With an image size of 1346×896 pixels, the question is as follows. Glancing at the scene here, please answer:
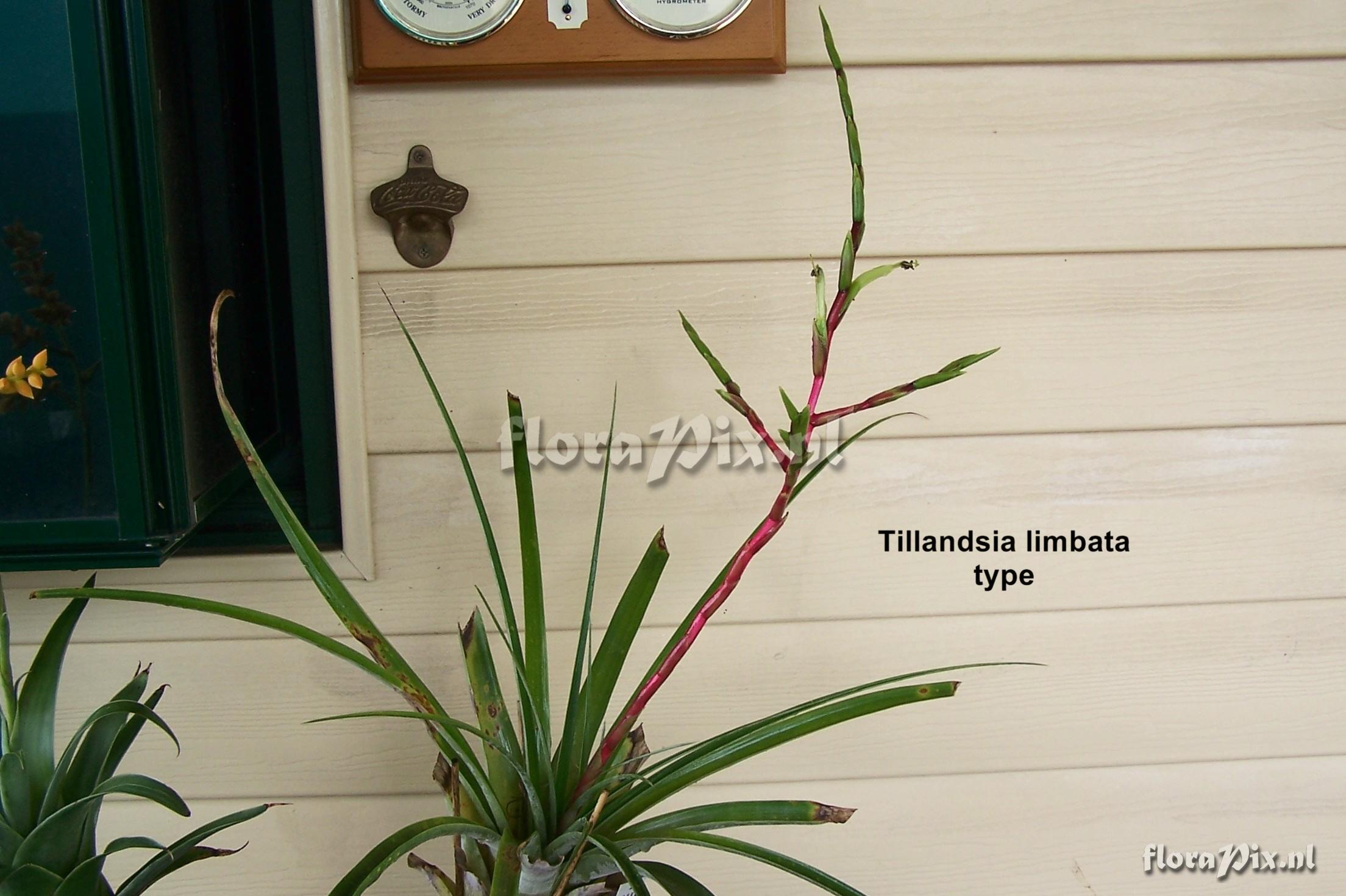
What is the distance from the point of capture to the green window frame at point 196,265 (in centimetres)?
64

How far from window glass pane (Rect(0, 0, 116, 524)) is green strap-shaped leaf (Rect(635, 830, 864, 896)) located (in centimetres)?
48

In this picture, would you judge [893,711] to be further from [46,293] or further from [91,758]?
[46,293]

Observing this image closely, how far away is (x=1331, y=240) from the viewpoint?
35.3 inches

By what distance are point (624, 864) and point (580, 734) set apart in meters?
0.12

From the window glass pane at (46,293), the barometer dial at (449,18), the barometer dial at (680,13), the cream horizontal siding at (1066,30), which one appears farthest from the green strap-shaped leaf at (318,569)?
the cream horizontal siding at (1066,30)

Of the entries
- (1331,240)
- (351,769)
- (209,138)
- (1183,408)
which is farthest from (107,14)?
(1331,240)

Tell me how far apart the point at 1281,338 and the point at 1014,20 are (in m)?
0.42

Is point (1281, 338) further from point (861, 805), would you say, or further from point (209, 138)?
point (209, 138)

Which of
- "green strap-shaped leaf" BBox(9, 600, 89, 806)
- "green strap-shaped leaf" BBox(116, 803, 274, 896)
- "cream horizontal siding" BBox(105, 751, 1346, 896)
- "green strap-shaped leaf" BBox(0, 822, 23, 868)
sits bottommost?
"cream horizontal siding" BBox(105, 751, 1346, 896)

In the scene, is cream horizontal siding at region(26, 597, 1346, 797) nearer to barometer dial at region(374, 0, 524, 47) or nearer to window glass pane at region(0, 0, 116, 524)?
window glass pane at region(0, 0, 116, 524)

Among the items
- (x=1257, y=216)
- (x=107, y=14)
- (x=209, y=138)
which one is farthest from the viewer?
(x=1257, y=216)

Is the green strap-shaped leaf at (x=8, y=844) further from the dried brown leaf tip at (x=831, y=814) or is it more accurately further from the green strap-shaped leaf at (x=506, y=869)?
the dried brown leaf tip at (x=831, y=814)

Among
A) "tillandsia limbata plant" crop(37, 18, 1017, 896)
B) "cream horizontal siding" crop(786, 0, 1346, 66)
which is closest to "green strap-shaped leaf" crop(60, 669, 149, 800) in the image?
"tillandsia limbata plant" crop(37, 18, 1017, 896)

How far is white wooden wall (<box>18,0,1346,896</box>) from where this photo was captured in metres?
0.85
